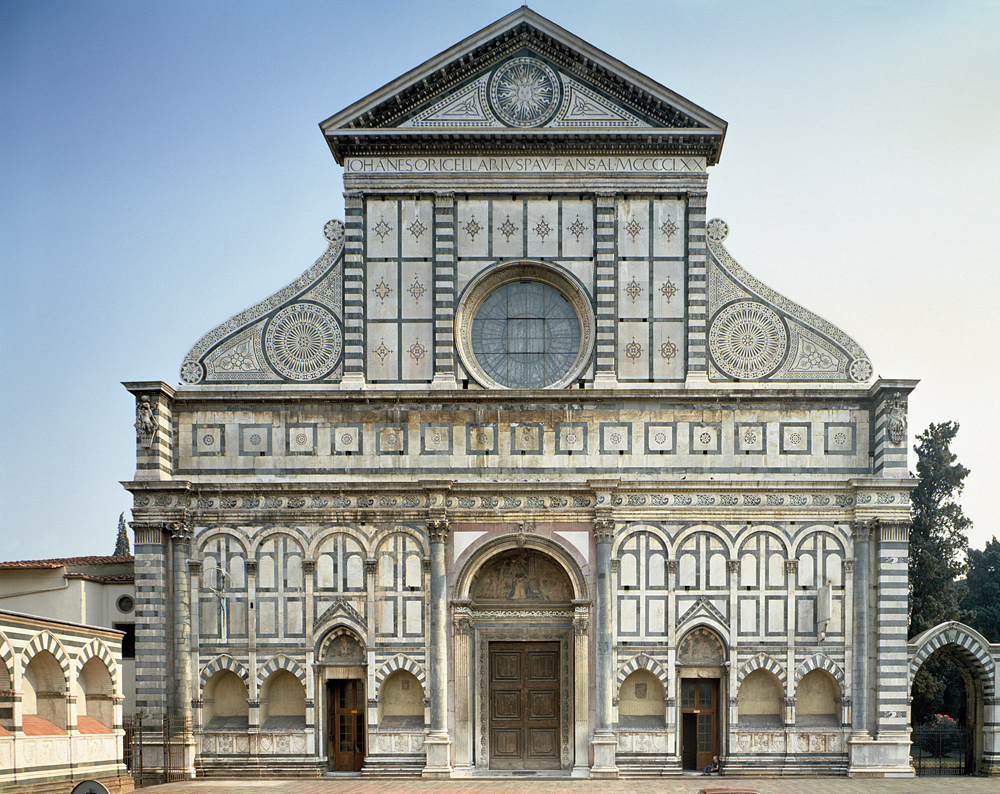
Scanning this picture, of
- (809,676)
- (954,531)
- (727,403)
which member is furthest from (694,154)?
(954,531)

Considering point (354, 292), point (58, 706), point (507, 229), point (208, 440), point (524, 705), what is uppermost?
point (507, 229)

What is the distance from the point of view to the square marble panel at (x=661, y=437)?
24.2 metres

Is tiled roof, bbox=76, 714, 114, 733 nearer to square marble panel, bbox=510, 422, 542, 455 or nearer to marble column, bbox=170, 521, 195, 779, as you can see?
marble column, bbox=170, 521, 195, 779

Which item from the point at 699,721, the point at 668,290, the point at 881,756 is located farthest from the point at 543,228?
the point at 881,756

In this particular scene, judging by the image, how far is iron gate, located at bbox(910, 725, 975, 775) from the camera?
80.1 ft

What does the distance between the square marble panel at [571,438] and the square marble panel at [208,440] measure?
835 cm

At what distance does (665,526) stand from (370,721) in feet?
28.0

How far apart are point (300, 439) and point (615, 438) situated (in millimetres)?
7813

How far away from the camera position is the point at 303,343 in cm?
2486

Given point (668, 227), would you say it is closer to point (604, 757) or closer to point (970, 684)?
point (604, 757)

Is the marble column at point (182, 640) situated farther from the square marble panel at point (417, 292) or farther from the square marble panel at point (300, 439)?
the square marble panel at point (417, 292)

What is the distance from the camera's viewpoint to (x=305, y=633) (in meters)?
23.9

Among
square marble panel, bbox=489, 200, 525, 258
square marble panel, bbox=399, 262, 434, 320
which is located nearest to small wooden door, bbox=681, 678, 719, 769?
square marble panel, bbox=399, 262, 434, 320

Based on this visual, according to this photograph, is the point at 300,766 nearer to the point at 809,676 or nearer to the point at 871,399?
the point at 809,676
